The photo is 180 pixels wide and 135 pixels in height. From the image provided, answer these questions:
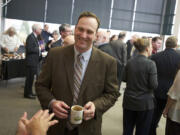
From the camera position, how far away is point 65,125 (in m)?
1.51

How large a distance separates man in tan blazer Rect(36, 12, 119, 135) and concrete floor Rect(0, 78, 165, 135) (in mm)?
1943

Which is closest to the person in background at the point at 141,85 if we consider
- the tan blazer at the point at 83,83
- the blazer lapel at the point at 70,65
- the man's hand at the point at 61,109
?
the tan blazer at the point at 83,83

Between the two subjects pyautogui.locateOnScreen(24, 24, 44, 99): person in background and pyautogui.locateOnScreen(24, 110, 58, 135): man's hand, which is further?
pyautogui.locateOnScreen(24, 24, 44, 99): person in background

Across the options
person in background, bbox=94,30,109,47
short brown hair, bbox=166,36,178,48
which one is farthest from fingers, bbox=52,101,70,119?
person in background, bbox=94,30,109,47

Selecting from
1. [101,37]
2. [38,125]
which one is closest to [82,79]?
[38,125]

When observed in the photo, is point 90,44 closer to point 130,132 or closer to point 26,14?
point 130,132

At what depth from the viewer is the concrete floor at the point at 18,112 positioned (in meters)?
3.35

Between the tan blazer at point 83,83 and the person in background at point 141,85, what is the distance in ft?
2.99

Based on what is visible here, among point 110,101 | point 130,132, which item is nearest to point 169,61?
point 130,132

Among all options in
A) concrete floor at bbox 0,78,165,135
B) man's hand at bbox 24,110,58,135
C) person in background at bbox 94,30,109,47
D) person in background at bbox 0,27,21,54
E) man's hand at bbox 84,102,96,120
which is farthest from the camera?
person in background at bbox 0,27,21,54

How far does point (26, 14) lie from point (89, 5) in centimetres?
281

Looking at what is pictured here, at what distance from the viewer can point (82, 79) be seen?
1.47 meters

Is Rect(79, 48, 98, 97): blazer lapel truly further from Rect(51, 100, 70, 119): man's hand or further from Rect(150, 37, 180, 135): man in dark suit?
Rect(150, 37, 180, 135): man in dark suit

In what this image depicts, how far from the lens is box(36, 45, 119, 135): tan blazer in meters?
1.45
